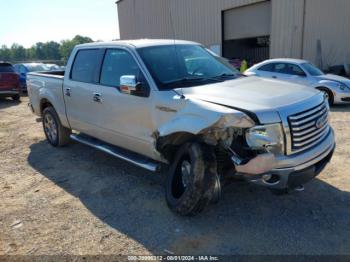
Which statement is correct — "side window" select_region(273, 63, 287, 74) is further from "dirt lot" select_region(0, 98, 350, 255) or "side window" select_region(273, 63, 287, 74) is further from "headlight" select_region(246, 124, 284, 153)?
"headlight" select_region(246, 124, 284, 153)

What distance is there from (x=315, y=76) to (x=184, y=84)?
761cm

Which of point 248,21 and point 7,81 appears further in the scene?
point 248,21

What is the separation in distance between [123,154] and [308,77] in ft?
25.1

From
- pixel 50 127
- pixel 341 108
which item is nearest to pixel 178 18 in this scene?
pixel 341 108

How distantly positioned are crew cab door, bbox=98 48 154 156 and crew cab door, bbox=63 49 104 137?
174 millimetres

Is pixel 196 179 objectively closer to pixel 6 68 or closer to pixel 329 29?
pixel 6 68

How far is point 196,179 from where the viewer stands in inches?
138

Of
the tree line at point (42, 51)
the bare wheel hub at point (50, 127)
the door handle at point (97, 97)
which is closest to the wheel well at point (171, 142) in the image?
the door handle at point (97, 97)

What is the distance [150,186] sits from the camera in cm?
476

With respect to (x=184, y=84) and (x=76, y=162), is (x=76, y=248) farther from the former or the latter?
(x=76, y=162)

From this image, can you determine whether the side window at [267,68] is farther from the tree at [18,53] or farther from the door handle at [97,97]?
the tree at [18,53]

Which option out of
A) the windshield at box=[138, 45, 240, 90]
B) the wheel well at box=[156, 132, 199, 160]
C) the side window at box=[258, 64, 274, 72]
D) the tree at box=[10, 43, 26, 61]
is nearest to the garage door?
the side window at box=[258, 64, 274, 72]

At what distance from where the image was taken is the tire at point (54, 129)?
6.56 metres

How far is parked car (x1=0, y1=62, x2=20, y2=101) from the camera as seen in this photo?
13805mm
